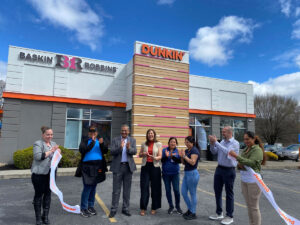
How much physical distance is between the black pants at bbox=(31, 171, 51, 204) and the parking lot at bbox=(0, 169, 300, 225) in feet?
2.04

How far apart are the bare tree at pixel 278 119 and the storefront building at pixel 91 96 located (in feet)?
96.9

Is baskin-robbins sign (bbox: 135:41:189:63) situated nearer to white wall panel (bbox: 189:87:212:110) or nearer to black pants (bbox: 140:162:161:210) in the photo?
white wall panel (bbox: 189:87:212:110)

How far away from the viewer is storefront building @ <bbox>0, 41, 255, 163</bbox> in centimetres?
1134

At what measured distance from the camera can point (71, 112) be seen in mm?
12477

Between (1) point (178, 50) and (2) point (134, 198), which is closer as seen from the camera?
(2) point (134, 198)

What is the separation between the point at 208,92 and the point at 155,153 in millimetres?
13079

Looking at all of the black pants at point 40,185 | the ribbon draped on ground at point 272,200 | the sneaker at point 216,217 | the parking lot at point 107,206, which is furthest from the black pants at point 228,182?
the black pants at point 40,185

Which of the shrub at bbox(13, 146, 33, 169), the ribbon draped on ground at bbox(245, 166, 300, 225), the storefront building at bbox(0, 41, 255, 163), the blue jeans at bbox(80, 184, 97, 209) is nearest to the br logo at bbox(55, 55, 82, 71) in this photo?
the storefront building at bbox(0, 41, 255, 163)

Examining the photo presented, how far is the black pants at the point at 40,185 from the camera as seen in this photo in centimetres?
373

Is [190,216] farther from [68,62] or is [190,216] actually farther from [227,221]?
[68,62]

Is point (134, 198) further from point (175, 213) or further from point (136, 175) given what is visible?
point (136, 175)

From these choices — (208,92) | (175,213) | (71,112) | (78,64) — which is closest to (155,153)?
(175,213)

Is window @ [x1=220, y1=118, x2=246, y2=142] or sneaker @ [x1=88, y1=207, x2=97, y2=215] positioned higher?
window @ [x1=220, y1=118, x2=246, y2=142]

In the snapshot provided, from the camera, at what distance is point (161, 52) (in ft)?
41.8
